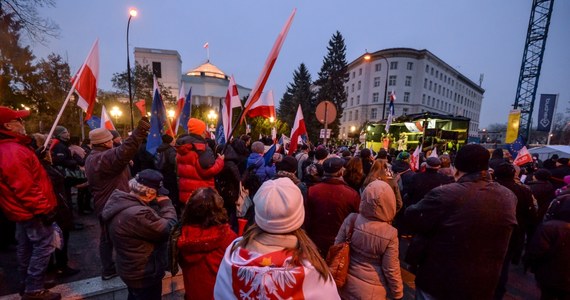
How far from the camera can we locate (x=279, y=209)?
1353mm

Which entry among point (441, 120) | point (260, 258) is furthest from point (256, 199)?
point (441, 120)

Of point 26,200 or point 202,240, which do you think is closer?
point 202,240

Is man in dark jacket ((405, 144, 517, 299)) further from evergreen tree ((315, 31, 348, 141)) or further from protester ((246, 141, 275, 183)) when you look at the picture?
evergreen tree ((315, 31, 348, 141))

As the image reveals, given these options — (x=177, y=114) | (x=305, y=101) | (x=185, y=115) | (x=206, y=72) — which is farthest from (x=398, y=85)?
(x=206, y=72)

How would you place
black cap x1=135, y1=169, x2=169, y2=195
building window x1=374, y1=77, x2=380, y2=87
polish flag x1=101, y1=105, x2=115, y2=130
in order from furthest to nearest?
1. building window x1=374, y1=77, x2=380, y2=87
2. polish flag x1=101, y1=105, x2=115, y2=130
3. black cap x1=135, y1=169, x2=169, y2=195

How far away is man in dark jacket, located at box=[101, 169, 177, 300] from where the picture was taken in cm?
216

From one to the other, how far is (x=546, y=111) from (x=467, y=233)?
23123 mm

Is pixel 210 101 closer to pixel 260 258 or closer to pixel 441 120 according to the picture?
pixel 441 120

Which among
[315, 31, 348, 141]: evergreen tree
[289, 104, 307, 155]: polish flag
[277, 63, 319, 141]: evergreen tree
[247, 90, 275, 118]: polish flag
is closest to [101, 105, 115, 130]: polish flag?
[247, 90, 275, 118]: polish flag

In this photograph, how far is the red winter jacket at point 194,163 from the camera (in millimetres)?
3821

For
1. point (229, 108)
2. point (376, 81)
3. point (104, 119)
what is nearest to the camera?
point (229, 108)

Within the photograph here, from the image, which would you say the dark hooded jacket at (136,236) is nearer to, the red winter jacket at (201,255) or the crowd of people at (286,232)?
the crowd of people at (286,232)

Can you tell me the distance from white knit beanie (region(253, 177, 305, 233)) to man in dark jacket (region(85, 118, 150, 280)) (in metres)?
2.10

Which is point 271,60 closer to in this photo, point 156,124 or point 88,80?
point 156,124
